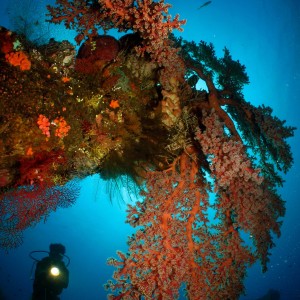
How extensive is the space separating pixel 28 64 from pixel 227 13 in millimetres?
41201

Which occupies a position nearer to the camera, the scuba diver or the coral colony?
the coral colony

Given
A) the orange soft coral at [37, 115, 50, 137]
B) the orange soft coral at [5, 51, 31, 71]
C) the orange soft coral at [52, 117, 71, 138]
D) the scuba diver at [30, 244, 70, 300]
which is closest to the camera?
the orange soft coral at [5, 51, 31, 71]

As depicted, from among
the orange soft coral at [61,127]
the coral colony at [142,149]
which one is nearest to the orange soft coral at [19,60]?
the coral colony at [142,149]

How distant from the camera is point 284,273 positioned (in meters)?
87.0

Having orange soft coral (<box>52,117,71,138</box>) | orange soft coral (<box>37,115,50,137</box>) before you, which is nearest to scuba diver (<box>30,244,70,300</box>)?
orange soft coral (<box>52,117,71,138</box>)

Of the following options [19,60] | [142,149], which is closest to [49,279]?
[142,149]

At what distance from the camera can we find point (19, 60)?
3.61m

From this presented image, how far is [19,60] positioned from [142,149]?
278cm

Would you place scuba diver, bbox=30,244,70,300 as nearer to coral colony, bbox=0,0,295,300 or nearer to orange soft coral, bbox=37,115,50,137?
coral colony, bbox=0,0,295,300

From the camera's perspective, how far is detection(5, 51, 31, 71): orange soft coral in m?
3.55

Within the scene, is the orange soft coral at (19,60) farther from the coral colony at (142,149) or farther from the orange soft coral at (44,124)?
the orange soft coral at (44,124)

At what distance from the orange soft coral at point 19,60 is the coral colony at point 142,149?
17 millimetres

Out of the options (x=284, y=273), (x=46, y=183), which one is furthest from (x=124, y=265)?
(x=284, y=273)

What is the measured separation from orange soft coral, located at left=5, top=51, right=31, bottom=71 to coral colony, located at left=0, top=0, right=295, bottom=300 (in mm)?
17
